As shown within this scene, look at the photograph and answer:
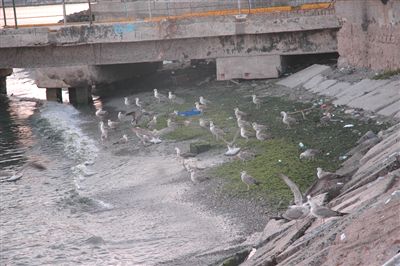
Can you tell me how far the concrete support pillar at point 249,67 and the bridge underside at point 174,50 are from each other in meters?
0.18

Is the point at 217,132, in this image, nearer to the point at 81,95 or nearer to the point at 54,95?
the point at 81,95

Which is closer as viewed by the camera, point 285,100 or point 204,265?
point 204,265

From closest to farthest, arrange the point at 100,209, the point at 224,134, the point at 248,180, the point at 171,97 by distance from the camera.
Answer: the point at 248,180 → the point at 100,209 → the point at 224,134 → the point at 171,97

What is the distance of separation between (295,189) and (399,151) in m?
2.11

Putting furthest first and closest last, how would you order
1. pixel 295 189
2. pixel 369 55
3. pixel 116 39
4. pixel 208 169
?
pixel 116 39, pixel 369 55, pixel 208 169, pixel 295 189

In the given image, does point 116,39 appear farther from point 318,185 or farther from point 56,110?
point 318,185

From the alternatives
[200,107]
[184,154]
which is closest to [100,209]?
[184,154]

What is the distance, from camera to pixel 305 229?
40.3ft

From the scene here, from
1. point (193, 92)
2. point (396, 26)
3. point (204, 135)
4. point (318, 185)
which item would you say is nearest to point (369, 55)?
point (396, 26)

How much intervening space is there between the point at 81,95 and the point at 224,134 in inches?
497

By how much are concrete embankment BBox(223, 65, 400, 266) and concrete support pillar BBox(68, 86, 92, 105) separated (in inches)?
687

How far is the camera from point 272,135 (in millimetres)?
21781

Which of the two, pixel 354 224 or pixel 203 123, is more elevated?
pixel 354 224

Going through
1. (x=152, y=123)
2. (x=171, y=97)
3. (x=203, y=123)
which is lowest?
(x=152, y=123)
